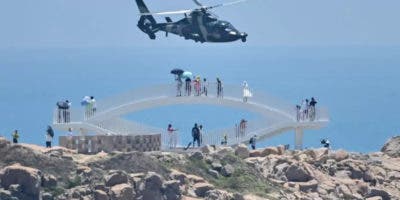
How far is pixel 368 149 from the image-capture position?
115 metres

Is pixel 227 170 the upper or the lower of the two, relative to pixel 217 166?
lower

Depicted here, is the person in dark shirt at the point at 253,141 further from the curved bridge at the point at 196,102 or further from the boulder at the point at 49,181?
the boulder at the point at 49,181

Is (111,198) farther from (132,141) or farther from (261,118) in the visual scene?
(261,118)

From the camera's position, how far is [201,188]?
2852 inches

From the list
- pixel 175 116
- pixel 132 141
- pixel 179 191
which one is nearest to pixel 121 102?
pixel 132 141

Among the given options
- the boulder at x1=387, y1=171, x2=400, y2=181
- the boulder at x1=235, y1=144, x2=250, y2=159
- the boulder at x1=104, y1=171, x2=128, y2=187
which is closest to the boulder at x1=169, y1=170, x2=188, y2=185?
the boulder at x1=104, y1=171, x2=128, y2=187

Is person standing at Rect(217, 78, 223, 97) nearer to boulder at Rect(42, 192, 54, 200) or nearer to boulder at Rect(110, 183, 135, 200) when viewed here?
boulder at Rect(110, 183, 135, 200)

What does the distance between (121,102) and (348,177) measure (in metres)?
11.2

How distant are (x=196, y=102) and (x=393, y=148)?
749 cm

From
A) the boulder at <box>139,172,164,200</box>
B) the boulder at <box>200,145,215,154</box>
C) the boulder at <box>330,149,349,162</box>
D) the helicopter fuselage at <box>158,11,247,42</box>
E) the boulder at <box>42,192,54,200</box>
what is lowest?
the boulder at <box>42,192,54,200</box>

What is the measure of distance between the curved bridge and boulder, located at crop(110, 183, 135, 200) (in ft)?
44.0

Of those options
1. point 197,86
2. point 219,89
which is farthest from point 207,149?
point 219,89

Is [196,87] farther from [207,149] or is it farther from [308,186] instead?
[308,186]

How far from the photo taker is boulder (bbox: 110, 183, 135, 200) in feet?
228
